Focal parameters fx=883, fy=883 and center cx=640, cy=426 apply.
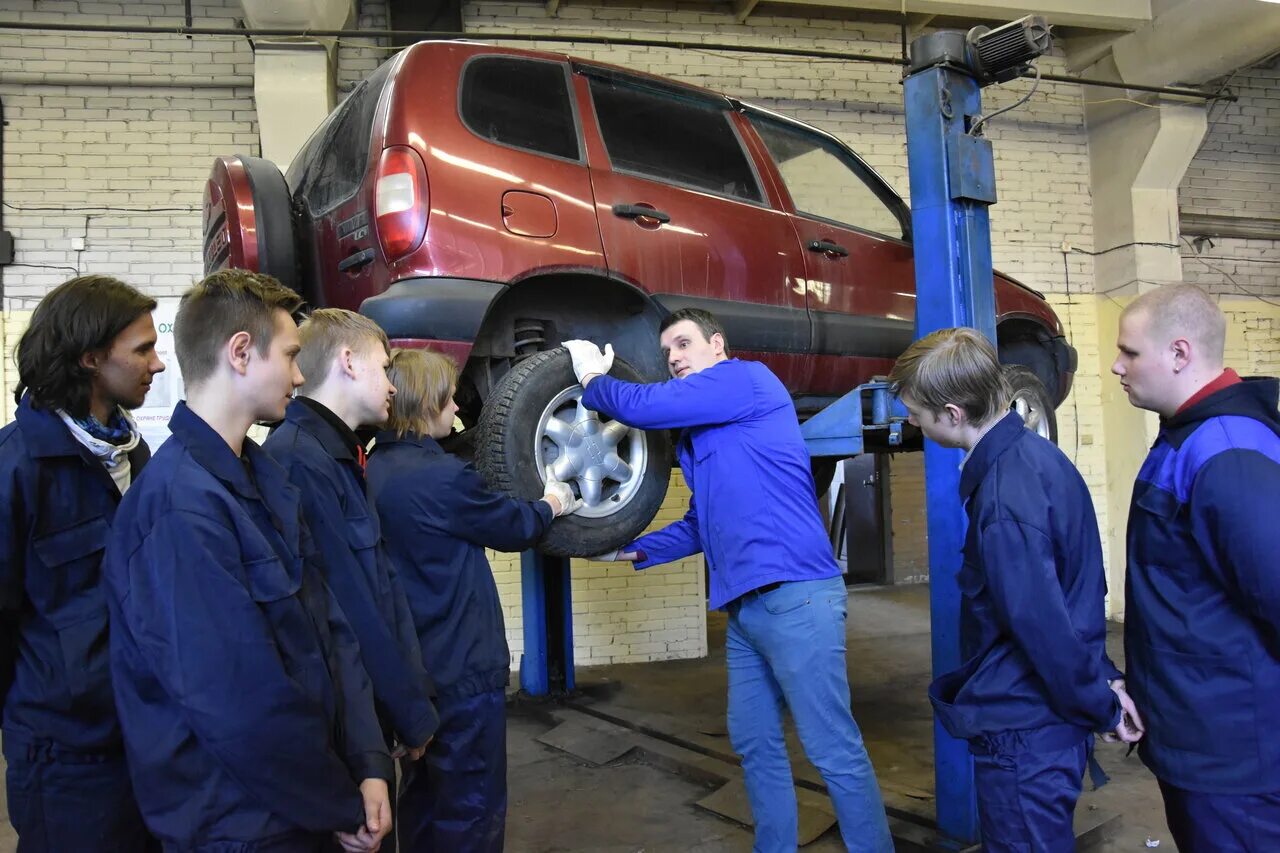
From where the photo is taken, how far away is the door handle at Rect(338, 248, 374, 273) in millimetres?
2561

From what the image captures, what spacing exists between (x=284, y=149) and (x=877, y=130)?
4.45m

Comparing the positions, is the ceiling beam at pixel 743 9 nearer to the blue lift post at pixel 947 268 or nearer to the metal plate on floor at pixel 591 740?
the blue lift post at pixel 947 268

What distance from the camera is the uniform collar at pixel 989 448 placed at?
6.14 ft

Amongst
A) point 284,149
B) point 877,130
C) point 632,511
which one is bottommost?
point 632,511

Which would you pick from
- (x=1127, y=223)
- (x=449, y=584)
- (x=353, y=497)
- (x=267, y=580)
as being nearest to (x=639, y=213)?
(x=449, y=584)

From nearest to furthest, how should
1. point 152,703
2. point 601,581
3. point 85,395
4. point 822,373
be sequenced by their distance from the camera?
1. point 152,703
2. point 85,395
3. point 822,373
4. point 601,581

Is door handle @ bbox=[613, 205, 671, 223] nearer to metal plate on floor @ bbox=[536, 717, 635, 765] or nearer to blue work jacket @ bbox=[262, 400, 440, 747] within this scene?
blue work jacket @ bbox=[262, 400, 440, 747]

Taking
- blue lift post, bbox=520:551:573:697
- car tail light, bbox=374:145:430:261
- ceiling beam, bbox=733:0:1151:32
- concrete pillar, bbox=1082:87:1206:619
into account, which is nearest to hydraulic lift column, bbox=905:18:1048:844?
car tail light, bbox=374:145:430:261

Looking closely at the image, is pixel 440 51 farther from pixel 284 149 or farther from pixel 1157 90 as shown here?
pixel 1157 90

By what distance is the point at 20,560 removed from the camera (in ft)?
5.29

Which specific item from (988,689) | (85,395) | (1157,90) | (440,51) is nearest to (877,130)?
(1157,90)

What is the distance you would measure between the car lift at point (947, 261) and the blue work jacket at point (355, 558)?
1639mm

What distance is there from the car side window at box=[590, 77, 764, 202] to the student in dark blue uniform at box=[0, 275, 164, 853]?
5.83 feet

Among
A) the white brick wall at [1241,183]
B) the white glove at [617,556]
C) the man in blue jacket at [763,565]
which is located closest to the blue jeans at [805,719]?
the man in blue jacket at [763,565]
